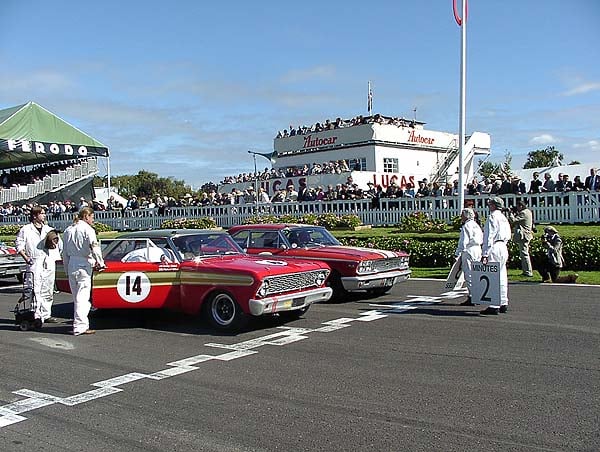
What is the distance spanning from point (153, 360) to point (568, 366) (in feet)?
15.1

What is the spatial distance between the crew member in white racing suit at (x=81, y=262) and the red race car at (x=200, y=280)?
32 cm

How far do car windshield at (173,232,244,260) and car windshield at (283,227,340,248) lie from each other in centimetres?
188

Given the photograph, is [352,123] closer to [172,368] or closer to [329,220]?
[329,220]

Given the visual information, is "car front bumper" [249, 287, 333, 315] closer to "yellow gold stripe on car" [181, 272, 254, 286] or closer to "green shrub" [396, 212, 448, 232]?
"yellow gold stripe on car" [181, 272, 254, 286]

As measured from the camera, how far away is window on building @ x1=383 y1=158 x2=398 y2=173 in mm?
40469

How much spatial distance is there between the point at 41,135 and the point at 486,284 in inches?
1608

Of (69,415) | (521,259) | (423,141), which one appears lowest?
(69,415)

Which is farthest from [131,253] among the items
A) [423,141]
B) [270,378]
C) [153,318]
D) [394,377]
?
[423,141]

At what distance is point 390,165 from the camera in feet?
134

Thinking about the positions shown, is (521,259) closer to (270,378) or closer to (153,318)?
(153,318)

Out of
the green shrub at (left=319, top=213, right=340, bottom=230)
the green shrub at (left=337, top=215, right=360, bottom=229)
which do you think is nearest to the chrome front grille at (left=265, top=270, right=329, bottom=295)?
the green shrub at (left=337, top=215, right=360, bottom=229)

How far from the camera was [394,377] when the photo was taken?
680cm

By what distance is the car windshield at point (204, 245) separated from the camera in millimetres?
10280

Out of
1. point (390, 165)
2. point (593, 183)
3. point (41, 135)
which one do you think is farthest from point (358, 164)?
point (41, 135)
